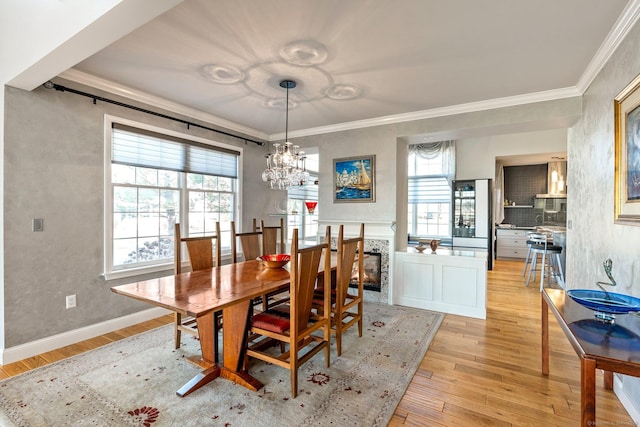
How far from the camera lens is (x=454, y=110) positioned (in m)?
3.57

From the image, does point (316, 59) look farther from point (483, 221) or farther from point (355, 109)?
point (483, 221)

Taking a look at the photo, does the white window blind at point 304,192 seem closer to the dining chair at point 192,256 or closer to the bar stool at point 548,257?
the dining chair at point 192,256

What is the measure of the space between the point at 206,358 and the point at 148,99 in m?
2.78

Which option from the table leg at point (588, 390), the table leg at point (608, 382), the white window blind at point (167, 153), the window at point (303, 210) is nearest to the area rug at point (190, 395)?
the table leg at point (588, 390)

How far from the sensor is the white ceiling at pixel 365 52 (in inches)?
74.2

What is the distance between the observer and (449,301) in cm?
371

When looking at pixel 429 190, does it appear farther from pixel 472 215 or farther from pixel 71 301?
pixel 71 301

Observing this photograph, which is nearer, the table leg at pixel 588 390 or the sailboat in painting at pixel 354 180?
the table leg at pixel 588 390

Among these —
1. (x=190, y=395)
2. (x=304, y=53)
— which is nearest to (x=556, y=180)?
(x=304, y=53)

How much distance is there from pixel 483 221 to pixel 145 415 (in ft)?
21.2

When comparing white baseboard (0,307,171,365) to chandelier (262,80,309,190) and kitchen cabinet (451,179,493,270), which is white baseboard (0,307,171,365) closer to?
chandelier (262,80,309,190)

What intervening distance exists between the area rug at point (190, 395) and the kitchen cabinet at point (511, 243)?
19.1ft

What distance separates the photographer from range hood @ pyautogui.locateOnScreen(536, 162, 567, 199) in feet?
23.7

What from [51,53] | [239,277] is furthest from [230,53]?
[239,277]
